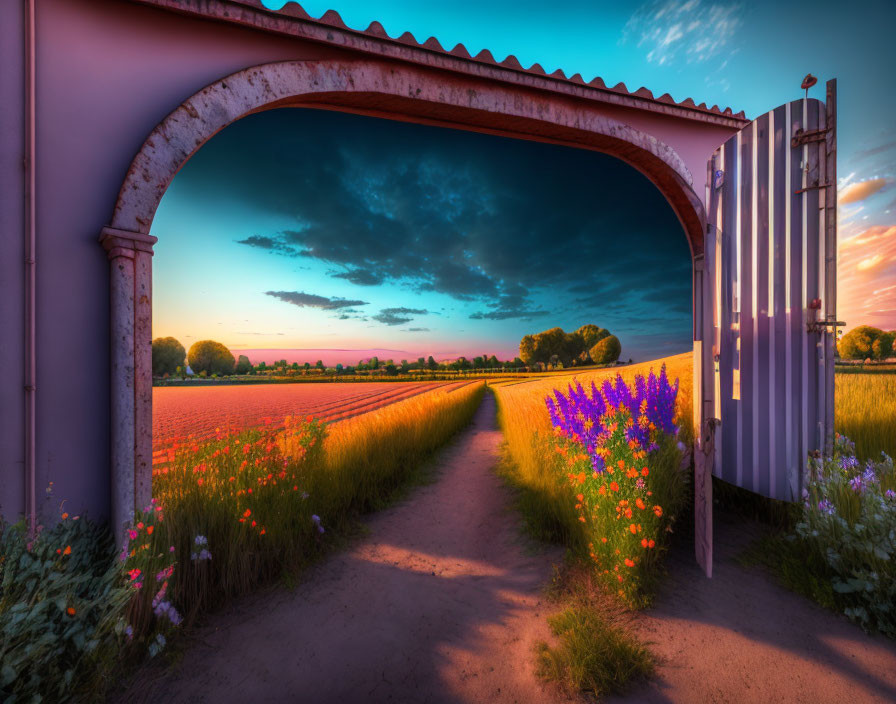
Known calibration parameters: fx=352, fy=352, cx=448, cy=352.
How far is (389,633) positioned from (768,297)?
466cm

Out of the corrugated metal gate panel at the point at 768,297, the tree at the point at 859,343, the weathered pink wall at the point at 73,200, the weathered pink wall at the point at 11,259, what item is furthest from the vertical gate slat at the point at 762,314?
the tree at the point at 859,343

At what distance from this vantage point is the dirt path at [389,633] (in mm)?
2240

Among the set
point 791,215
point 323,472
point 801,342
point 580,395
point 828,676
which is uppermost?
point 791,215

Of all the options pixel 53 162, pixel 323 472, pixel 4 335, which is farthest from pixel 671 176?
pixel 4 335

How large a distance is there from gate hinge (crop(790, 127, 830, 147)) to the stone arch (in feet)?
3.71

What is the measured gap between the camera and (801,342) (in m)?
3.46

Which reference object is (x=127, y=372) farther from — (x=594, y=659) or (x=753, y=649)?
(x=753, y=649)

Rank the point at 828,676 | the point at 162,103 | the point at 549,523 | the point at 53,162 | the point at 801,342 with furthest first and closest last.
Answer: the point at 549,523 < the point at 801,342 < the point at 162,103 < the point at 53,162 < the point at 828,676

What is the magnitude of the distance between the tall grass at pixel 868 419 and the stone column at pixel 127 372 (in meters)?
6.70

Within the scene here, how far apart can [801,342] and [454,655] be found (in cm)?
421

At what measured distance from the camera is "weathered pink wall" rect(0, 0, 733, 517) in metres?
2.56

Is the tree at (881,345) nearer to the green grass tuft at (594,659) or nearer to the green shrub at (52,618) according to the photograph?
the green grass tuft at (594,659)

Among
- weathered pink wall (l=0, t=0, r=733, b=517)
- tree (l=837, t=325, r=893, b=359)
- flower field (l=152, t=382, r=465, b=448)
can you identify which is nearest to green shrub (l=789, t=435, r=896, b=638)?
flower field (l=152, t=382, r=465, b=448)

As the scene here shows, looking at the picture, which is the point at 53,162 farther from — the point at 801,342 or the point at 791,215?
the point at 801,342
